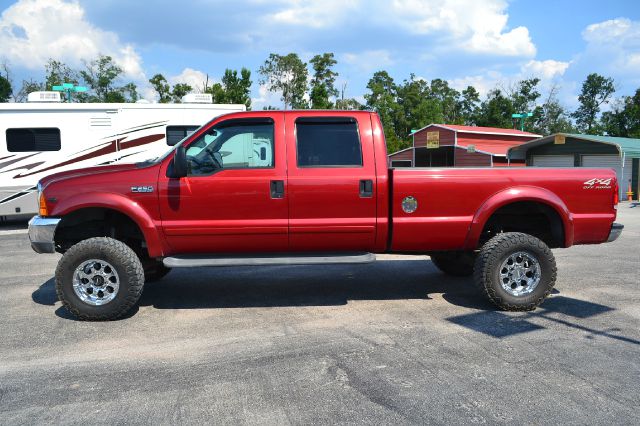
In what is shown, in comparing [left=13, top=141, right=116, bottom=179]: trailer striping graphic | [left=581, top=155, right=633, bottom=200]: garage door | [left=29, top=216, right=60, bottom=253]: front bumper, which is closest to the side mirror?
[left=29, top=216, right=60, bottom=253]: front bumper

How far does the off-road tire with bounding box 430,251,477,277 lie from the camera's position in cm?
642

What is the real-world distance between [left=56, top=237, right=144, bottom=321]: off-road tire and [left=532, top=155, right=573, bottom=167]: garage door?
23.7 m

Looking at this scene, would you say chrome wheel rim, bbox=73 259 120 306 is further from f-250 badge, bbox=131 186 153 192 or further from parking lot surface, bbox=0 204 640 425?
f-250 badge, bbox=131 186 153 192

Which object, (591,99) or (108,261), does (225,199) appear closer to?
(108,261)

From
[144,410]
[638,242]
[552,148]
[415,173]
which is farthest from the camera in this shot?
[552,148]

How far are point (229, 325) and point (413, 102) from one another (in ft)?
217

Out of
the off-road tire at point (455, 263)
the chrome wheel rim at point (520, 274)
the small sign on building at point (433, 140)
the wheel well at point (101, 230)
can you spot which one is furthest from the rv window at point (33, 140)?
the small sign on building at point (433, 140)

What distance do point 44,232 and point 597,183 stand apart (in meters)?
5.75

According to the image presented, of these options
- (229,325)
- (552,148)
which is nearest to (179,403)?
(229,325)

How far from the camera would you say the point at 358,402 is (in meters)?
3.36

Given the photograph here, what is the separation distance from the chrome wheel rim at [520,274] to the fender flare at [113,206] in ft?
12.1

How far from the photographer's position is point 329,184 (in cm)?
517

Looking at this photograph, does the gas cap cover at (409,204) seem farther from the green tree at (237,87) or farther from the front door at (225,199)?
the green tree at (237,87)

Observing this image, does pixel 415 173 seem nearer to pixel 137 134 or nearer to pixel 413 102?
pixel 137 134
